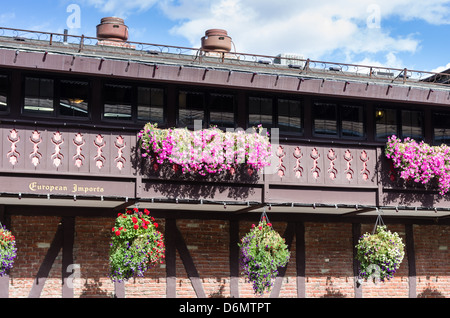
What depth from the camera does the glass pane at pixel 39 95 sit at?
15.3 meters

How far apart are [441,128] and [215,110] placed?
20.4 ft

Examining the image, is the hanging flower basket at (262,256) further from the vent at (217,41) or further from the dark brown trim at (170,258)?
the vent at (217,41)

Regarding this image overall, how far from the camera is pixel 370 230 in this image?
58.9ft

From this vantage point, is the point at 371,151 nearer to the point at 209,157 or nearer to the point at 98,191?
the point at 209,157

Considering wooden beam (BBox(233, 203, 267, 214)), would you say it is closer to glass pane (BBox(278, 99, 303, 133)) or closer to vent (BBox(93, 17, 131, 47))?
glass pane (BBox(278, 99, 303, 133))

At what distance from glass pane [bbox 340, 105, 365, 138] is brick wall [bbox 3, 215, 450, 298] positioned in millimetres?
2318

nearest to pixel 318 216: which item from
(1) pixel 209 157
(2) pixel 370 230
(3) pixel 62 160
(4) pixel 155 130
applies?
(2) pixel 370 230

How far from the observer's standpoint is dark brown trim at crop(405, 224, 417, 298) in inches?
710

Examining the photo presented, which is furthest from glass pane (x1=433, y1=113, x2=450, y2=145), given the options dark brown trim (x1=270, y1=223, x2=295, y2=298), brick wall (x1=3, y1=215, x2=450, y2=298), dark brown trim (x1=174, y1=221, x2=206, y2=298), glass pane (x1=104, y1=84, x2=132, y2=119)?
glass pane (x1=104, y1=84, x2=132, y2=119)

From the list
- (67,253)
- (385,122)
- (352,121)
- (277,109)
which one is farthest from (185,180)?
(385,122)

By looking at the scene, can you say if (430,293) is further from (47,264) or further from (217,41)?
(47,264)

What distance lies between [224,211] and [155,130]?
318 cm

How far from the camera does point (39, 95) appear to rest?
50.4 feet

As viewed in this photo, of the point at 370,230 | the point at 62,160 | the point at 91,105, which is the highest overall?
the point at 91,105
